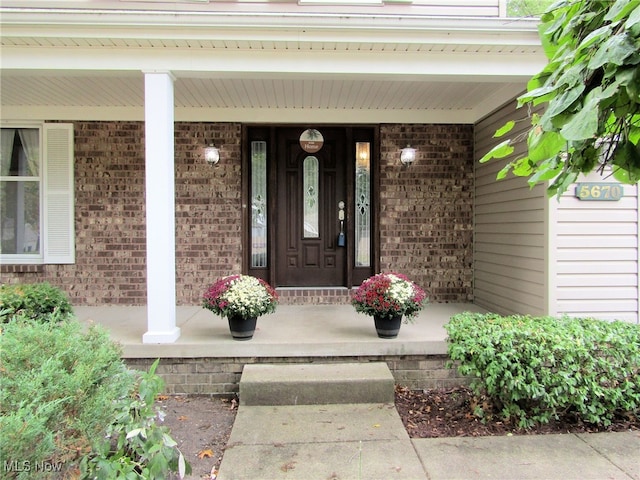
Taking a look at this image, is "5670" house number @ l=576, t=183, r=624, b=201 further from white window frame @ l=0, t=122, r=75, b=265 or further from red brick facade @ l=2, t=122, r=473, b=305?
white window frame @ l=0, t=122, r=75, b=265

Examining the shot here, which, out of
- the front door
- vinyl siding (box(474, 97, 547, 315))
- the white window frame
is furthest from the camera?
the front door

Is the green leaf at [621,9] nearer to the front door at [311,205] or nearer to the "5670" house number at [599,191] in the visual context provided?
the "5670" house number at [599,191]

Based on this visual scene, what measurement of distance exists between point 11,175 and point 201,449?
4617 millimetres

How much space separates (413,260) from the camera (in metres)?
5.53

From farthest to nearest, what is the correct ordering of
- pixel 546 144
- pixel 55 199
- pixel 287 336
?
pixel 55 199 < pixel 287 336 < pixel 546 144

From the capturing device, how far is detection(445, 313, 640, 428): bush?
285 centimetres

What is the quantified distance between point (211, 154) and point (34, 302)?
2544 millimetres

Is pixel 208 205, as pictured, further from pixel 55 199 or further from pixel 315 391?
pixel 315 391

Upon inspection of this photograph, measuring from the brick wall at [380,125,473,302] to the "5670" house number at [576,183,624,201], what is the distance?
168cm

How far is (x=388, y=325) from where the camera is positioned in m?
3.73

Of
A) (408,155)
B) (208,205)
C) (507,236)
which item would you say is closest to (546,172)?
(507,236)

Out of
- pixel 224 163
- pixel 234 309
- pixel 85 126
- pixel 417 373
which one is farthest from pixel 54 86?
pixel 417 373

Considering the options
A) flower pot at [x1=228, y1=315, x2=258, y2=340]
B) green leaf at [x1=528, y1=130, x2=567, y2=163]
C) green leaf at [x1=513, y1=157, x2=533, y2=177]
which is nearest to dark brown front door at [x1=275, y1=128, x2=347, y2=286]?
flower pot at [x1=228, y1=315, x2=258, y2=340]

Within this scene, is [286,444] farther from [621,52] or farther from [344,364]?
[621,52]
